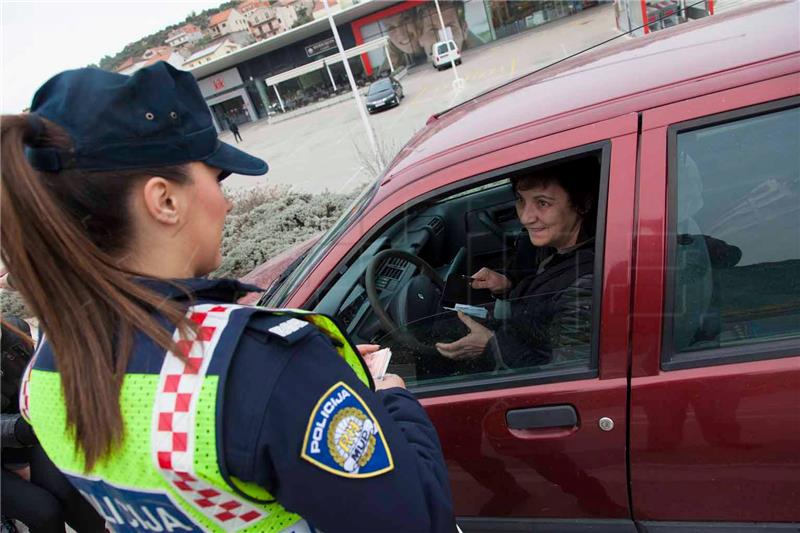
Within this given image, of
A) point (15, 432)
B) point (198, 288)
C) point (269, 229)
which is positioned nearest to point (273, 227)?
point (269, 229)

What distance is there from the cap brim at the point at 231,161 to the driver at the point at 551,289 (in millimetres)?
953

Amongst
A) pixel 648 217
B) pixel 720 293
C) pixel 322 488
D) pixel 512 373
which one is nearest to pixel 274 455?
pixel 322 488

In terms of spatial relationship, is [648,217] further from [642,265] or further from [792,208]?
[792,208]

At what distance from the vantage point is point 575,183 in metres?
1.65

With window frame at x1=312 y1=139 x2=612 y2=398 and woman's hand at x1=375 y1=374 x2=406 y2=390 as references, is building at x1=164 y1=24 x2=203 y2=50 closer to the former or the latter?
window frame at x1=312 y1=139 x2=612 y2=398

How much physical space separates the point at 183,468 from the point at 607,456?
3.65ft

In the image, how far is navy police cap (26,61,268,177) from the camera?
762 mm

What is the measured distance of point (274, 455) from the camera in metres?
0.73

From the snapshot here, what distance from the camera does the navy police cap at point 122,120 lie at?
2.50 ft

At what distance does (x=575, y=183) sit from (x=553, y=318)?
485 millimetres

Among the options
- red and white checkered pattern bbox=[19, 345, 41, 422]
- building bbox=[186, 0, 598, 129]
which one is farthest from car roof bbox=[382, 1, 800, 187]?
building bbox=[186, 0, 598, 129]

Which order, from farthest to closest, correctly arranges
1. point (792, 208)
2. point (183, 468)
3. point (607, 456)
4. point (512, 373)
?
point (512, 373) → point (607, 456) → point (792, 208) → point (183, 468)

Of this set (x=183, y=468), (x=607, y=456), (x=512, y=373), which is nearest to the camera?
(x=183, y=468)

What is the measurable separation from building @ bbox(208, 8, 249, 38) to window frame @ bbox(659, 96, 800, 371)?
9030cm
